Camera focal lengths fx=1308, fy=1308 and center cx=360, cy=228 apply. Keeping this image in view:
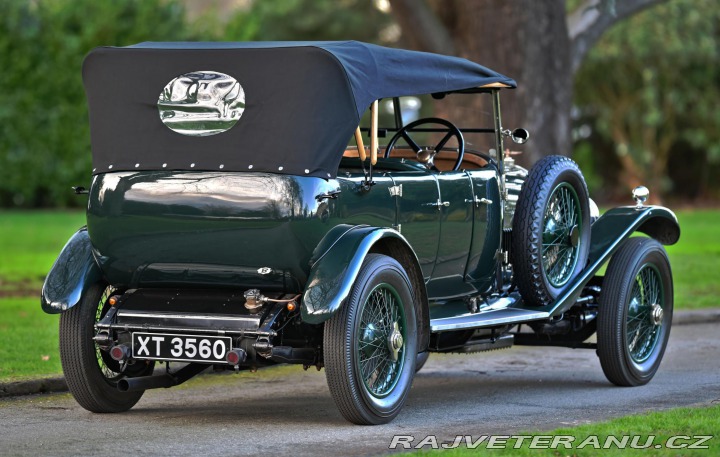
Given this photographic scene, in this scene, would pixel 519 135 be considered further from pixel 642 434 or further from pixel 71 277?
pixel 71 277

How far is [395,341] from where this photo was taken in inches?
270

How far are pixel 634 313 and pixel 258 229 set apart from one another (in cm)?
315

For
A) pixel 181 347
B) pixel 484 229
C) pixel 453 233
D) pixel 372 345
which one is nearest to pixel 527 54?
pixel 484 229

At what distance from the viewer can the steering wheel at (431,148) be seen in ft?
26.2

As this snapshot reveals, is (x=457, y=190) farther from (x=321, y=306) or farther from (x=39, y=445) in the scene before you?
(x=39, y=445)

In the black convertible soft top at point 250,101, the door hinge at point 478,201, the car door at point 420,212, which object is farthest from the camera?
the door hinge at point 478,201

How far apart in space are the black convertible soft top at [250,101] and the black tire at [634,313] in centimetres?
223

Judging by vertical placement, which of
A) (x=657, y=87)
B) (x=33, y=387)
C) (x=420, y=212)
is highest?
(x=657, y=87)

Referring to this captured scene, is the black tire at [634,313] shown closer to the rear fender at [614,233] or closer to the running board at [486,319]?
the rear fender at [614,233]

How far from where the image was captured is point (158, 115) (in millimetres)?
6832

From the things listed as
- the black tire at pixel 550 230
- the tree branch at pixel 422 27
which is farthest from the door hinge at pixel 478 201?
the tree branch at pixel 422 27

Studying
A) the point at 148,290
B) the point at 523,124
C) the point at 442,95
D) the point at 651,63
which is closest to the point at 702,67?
the point at 651,63

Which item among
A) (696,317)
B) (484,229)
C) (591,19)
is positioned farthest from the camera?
(591,19)

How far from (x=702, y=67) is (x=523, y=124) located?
15839 millimetres
